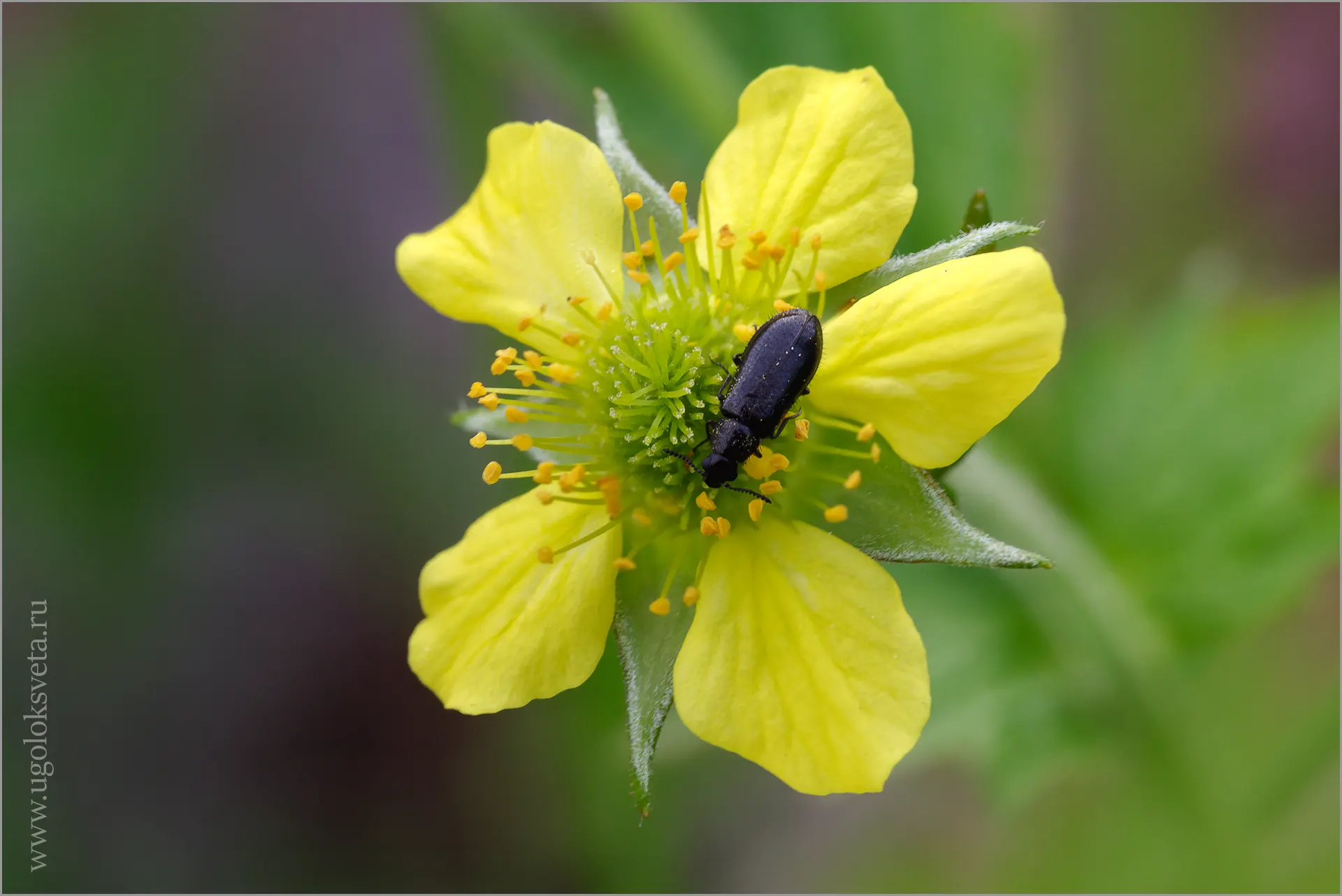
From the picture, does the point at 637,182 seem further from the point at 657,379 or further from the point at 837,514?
the point at 837,514

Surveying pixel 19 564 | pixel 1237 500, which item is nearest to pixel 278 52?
pixel 19 564

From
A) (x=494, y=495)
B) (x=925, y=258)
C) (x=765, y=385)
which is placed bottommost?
(x=494, y=495)

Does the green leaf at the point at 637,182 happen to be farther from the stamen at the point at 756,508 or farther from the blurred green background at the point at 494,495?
the blurred green background at the point at 494,495

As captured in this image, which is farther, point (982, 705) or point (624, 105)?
point (624, 105)

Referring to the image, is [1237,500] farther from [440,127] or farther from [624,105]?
[440,127]

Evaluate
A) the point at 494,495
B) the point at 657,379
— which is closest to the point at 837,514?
the point at 657,379

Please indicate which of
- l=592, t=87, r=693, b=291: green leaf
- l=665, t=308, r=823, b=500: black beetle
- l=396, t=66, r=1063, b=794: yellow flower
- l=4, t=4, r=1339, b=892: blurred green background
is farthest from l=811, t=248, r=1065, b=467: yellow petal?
l=4, t=4, r=1339, b=892: blurred green background
